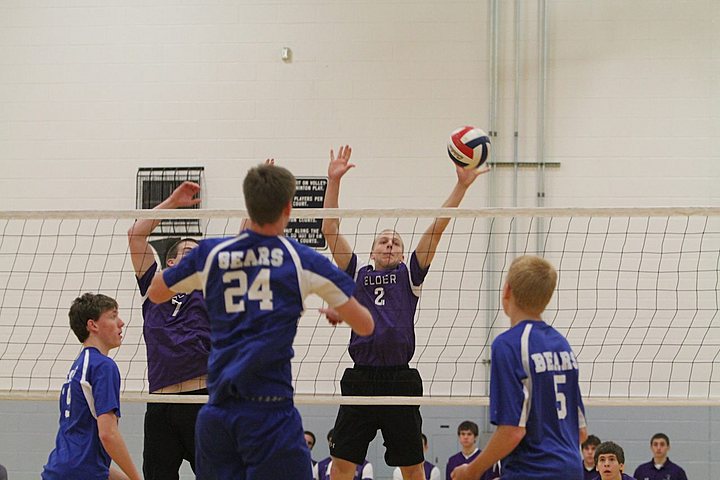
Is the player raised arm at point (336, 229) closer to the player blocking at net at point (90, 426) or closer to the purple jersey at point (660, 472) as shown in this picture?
the player blocking at net at point (90, 426)

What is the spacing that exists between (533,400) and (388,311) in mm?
2533

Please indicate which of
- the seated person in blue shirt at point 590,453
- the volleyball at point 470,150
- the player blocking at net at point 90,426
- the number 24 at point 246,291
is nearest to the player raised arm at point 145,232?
the player blocking at net at point 90,426

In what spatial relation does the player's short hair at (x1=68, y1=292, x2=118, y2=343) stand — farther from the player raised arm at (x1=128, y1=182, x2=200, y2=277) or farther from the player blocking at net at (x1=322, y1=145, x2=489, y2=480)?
the player blocking at net at (x1=322, y1=145, x2=489, y2=480)

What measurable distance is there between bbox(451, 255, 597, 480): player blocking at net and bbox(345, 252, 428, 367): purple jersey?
89.8 inches

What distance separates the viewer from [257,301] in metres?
3.96

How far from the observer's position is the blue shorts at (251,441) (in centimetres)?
391

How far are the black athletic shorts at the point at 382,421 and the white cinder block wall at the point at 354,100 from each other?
17.6 ft

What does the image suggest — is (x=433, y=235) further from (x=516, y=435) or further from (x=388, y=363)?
(x=516, y=435)

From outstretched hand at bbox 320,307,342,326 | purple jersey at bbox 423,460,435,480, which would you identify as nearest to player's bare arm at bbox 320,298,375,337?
outstretched hand at bbox 320,307,342,326

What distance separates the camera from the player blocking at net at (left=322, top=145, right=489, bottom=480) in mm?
6457

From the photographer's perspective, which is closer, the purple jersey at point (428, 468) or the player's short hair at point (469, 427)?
the purple jersey at point (428, 468)

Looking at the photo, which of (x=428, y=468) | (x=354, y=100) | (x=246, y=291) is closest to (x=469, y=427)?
(x=428, y=468)

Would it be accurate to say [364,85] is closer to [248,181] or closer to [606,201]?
[606,201]

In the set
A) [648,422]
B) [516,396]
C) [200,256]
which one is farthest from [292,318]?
[648,422]
